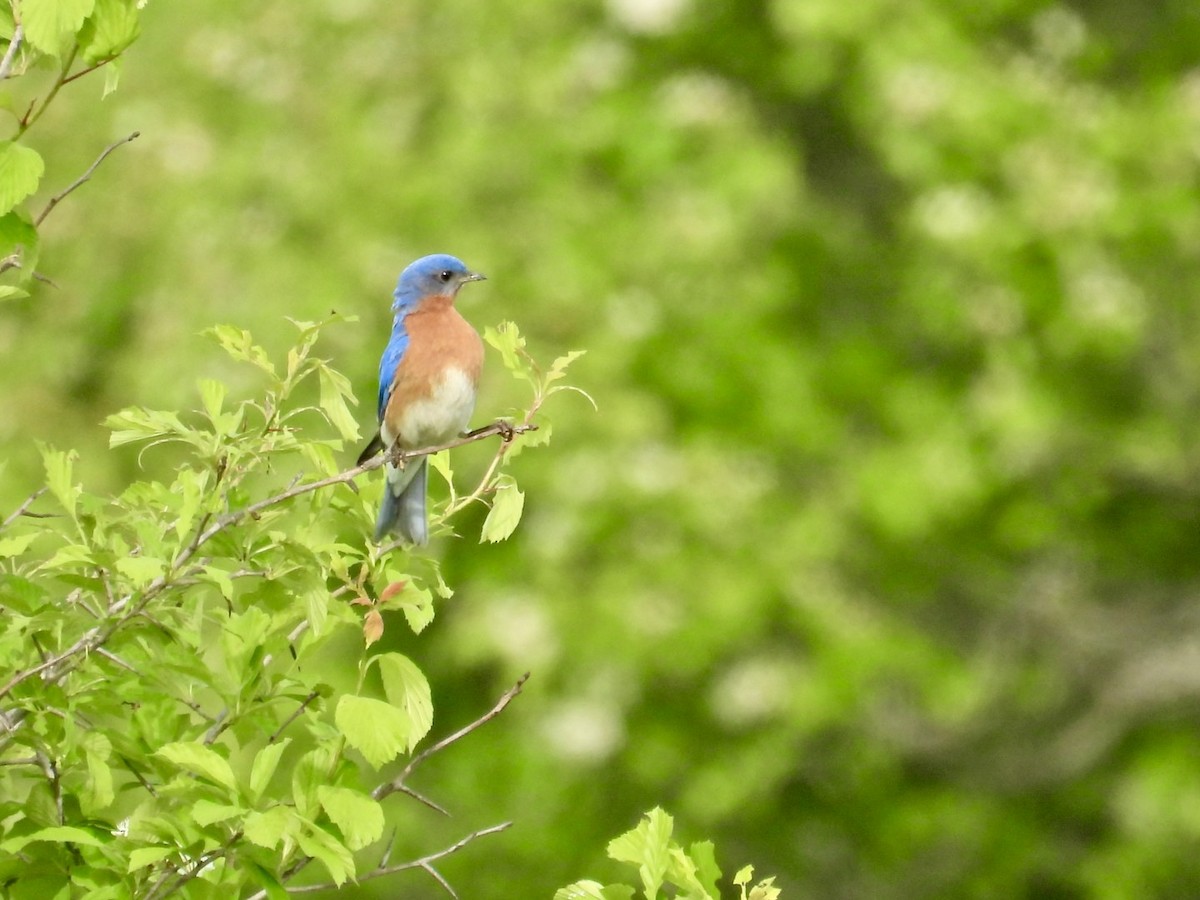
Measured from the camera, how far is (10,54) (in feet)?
9.09

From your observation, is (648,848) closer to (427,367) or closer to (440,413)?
(440,413)

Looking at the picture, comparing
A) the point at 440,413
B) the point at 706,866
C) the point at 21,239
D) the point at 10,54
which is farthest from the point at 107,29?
the point at 440,413

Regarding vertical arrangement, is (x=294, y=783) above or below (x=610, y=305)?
below

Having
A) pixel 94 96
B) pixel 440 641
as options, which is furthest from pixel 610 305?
pixel 94 96

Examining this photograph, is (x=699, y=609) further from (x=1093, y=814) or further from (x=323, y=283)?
(x=1093, y=814)

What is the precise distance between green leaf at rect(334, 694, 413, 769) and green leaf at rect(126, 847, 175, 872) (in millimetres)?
310

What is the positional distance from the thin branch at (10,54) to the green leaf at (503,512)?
1.03 metres

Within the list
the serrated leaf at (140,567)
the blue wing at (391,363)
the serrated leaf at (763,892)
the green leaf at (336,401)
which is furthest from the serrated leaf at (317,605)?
the blue wing at (391,363)

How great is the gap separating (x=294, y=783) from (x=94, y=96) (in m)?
10.5

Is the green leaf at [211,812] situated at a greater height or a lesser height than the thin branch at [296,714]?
lesser

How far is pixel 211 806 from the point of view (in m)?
2.62

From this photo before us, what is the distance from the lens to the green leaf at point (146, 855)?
8.53 feet

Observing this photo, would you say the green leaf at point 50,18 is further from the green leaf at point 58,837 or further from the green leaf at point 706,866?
the green leaf at point 706,866

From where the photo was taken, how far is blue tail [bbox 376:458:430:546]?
391 centimetres
